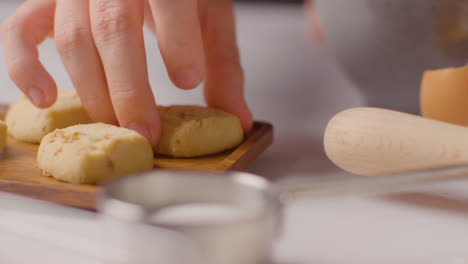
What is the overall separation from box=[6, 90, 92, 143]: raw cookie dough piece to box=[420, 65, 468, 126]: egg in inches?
23.3

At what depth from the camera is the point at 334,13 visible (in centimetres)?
120

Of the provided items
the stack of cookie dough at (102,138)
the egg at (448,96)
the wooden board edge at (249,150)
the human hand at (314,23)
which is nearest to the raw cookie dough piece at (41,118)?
the stack of cookie dough at (102,138)

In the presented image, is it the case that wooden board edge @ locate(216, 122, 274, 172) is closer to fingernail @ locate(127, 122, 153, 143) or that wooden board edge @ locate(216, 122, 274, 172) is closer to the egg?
fingernail @ locate(127, 122, 153, 143)

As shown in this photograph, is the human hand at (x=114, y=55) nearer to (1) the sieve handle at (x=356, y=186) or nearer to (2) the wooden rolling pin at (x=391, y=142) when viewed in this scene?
(2) the wooden rolling pin at (x=391, y=142)

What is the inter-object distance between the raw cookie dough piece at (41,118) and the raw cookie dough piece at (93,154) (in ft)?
0.40

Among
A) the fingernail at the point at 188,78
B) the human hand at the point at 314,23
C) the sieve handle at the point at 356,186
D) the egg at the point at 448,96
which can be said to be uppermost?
the fingernail at the point at 188,78

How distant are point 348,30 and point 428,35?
7.1 inches

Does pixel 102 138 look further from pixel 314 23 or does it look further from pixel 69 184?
pixel 314 23

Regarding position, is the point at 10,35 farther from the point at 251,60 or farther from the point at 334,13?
the point at 251,60

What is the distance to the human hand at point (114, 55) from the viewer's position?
0.79m

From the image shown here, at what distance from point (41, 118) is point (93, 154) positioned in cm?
24

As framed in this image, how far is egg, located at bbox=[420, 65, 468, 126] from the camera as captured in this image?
34.1 inches

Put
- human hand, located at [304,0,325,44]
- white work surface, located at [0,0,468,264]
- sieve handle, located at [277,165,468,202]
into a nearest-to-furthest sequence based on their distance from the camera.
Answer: sieve handle, located at [277,165,468,202] → white work surface, located at [0,0,468,264] → human hand, located at [304,0,325,44]

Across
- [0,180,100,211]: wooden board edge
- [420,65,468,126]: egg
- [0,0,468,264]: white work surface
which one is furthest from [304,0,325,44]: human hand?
[0,180,100,211]: wooden board edge
